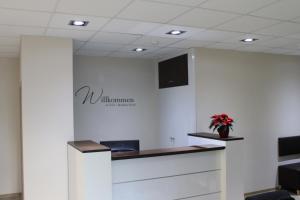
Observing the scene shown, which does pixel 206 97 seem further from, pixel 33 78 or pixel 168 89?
pixel 33 78

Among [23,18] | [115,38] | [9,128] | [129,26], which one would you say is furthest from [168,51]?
[9,128]

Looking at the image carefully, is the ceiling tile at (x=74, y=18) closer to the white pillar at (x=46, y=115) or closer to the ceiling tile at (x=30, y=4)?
the ceiling tile at (x=30, y=4)

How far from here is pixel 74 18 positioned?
3.38 metres

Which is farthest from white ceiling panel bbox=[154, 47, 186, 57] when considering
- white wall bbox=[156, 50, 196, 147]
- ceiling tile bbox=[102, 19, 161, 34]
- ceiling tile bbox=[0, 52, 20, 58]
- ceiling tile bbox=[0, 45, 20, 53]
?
ceiling tile bbox=[0, 52, 20, 58]

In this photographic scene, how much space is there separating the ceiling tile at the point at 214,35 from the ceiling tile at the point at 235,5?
919mm

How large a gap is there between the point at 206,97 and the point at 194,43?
3.26ft

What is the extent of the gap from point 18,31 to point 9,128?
2.66m

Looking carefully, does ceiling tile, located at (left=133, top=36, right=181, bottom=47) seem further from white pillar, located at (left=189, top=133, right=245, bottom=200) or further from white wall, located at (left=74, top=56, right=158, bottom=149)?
white pillar, located at (left=189, top=133, right=245, bottom=200)

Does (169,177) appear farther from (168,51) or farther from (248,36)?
(168,51)

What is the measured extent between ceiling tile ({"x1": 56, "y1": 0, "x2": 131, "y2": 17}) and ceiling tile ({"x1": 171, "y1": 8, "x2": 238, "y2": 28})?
0.78m

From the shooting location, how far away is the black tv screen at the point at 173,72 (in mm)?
5469

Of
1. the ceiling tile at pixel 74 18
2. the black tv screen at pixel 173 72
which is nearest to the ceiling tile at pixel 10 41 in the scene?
the ceiling tile at pixel 74 18

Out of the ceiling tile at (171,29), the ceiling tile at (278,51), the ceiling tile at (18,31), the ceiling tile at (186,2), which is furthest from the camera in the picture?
the ceiling tile at (278,51)

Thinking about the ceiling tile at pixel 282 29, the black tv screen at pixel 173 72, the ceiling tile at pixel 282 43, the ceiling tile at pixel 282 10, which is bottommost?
the black tv screen at pixel 173 72
